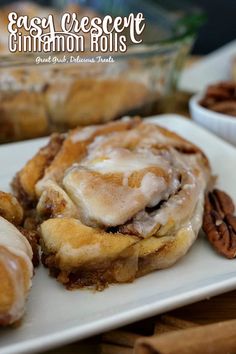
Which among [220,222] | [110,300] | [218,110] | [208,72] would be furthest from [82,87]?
[110,300]

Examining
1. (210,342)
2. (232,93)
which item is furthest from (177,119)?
(210,342)

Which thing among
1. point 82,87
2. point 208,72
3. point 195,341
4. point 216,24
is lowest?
point 216,24

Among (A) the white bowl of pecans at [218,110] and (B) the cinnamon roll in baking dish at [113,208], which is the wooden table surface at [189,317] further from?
(A) the white bowl of pecans at [218,110]

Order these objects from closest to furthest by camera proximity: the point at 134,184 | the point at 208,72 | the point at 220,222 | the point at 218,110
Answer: the point at 134,184, the point at 220,222, the point at 218,110, the point at 208,72

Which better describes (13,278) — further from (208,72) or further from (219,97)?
(208,72)

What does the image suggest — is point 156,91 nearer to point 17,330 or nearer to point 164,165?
point 164,165

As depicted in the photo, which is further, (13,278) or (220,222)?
(220,222)

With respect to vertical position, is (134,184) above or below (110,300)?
above

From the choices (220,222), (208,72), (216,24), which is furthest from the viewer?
(216,24)
